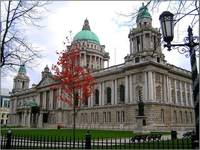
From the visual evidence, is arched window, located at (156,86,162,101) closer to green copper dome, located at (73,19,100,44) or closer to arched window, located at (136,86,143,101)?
arched window, located at (136,86,143,101)

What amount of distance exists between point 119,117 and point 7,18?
49563 mm

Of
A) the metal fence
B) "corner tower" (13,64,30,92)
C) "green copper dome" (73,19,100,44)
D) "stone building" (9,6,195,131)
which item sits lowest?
the metal fence

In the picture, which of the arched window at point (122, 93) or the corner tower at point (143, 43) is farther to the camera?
the arched window at point (122, 93)

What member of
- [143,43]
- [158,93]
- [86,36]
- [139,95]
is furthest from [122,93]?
[86,36]

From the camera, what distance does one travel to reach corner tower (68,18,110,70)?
9356 cm

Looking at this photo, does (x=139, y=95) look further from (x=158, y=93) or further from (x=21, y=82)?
(x=21, y=82)

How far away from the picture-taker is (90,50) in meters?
95.2

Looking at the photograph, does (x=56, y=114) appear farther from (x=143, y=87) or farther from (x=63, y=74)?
(x=63, y=74)

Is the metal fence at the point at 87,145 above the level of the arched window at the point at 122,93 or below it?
below

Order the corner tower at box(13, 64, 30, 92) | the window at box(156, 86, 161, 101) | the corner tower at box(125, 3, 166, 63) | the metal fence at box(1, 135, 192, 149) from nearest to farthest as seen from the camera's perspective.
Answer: the metal fence at box(1, 135, 192, 149), the window at box(156, 86, 161, 101), the corner tower at box(125, 3, 166, 63), the corner tower at box(13, 64, 30, 92)

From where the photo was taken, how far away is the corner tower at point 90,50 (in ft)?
307

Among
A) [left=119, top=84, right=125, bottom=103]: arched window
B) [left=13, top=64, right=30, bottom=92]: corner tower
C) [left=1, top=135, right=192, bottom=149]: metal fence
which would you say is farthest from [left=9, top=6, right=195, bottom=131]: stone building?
[left=13, top=64, right=30, bottom=92]: corner tower

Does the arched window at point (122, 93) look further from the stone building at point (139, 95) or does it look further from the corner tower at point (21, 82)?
the corner tower at point (21, 82)

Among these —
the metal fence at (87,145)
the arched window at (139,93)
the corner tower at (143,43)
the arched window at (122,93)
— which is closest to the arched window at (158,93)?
the arched window at (139,93)
